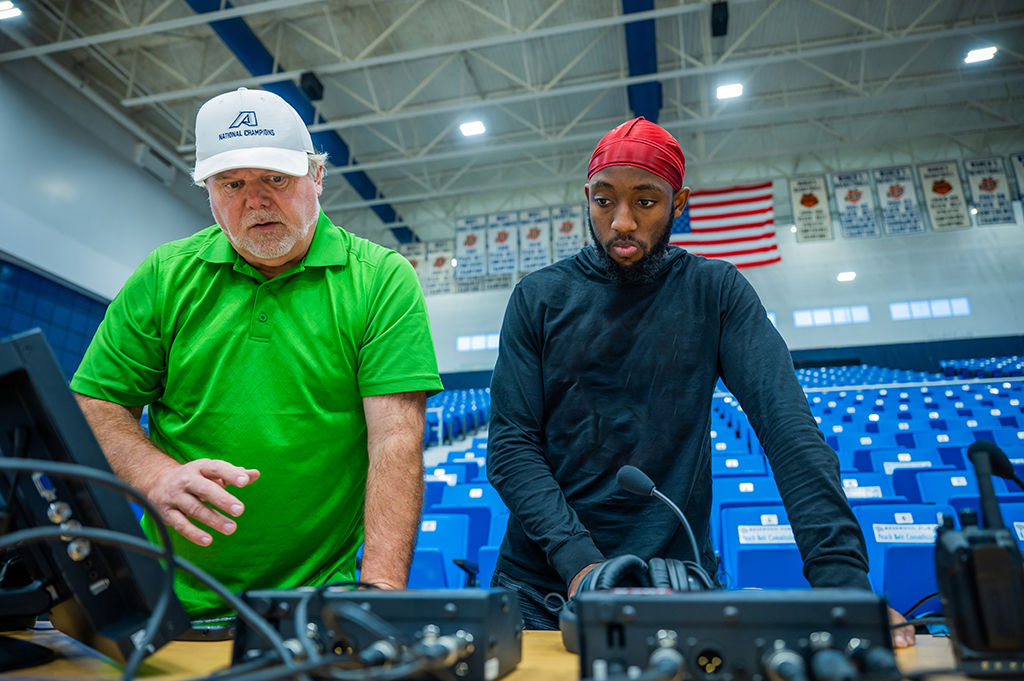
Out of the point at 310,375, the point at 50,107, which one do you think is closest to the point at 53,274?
the point at 50,107

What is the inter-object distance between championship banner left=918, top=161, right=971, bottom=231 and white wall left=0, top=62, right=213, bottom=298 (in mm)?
15072

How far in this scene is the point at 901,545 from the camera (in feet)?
7.79

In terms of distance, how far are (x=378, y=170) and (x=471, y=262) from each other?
11.6ft

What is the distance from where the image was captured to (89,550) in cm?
75

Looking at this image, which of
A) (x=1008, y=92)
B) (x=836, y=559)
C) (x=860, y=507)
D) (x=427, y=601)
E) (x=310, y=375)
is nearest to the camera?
(x=427, y=601)

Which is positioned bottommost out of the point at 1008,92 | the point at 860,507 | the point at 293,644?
the point at 293,644

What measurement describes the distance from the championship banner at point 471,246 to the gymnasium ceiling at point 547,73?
79 cm

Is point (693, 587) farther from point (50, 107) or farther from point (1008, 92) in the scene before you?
point (1008, 92)

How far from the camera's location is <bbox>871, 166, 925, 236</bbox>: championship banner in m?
12.3

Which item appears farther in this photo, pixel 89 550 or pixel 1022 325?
pixel 1022 325

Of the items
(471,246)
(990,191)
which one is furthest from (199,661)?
(990,191)

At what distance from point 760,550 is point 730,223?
11.6 meters

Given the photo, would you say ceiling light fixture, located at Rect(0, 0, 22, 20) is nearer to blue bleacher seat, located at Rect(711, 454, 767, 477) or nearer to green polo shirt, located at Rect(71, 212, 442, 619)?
green polo shirt, located at Rect(71, 212, 442, 619)

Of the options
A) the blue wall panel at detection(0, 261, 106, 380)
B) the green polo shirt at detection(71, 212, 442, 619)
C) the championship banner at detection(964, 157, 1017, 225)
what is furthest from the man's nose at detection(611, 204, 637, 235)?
the championship banner at detection(964, 157, 1017, 225)
